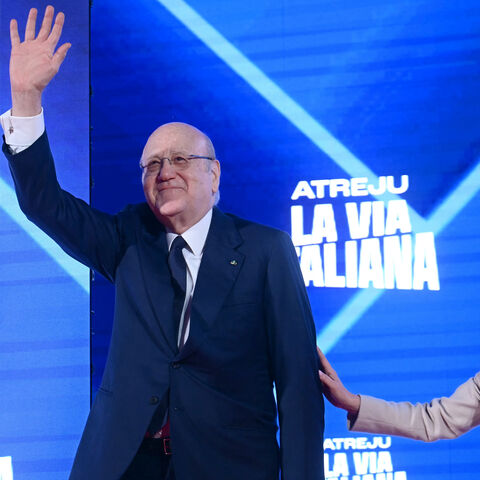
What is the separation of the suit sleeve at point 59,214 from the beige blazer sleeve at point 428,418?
0.76 m

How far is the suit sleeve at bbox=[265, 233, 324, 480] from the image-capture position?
5.40 feet

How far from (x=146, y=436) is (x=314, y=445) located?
1.27ft

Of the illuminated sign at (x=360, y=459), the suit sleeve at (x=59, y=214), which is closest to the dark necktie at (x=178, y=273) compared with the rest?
the suit sleeve at (x=59, y=214)

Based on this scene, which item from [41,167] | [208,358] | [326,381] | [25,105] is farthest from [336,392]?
[25,105]

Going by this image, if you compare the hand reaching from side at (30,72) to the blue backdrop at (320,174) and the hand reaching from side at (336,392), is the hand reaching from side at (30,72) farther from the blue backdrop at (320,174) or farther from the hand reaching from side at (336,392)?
the blue backdrop at (320,174)

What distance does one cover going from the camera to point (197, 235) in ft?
5.90

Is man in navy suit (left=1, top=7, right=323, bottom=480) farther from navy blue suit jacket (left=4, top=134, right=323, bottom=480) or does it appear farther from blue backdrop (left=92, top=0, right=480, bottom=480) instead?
blue backdrop (left=92, top=0, right=480, bottom=480)

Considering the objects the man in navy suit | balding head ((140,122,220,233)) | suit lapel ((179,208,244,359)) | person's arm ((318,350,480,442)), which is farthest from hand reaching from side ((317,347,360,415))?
balding head ((140,122,220,233))

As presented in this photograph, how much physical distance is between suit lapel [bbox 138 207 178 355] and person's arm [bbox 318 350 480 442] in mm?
454

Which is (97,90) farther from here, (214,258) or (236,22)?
(214,258)

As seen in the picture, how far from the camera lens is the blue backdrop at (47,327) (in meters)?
2.93

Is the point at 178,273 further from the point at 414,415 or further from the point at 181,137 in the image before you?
the point at 414,415

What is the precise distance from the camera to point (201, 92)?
2.99 metres

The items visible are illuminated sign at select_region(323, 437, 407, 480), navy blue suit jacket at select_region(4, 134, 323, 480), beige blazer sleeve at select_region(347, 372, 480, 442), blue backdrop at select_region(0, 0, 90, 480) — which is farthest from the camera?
blue backdrop at select_region(0, 0, 90, 480)
